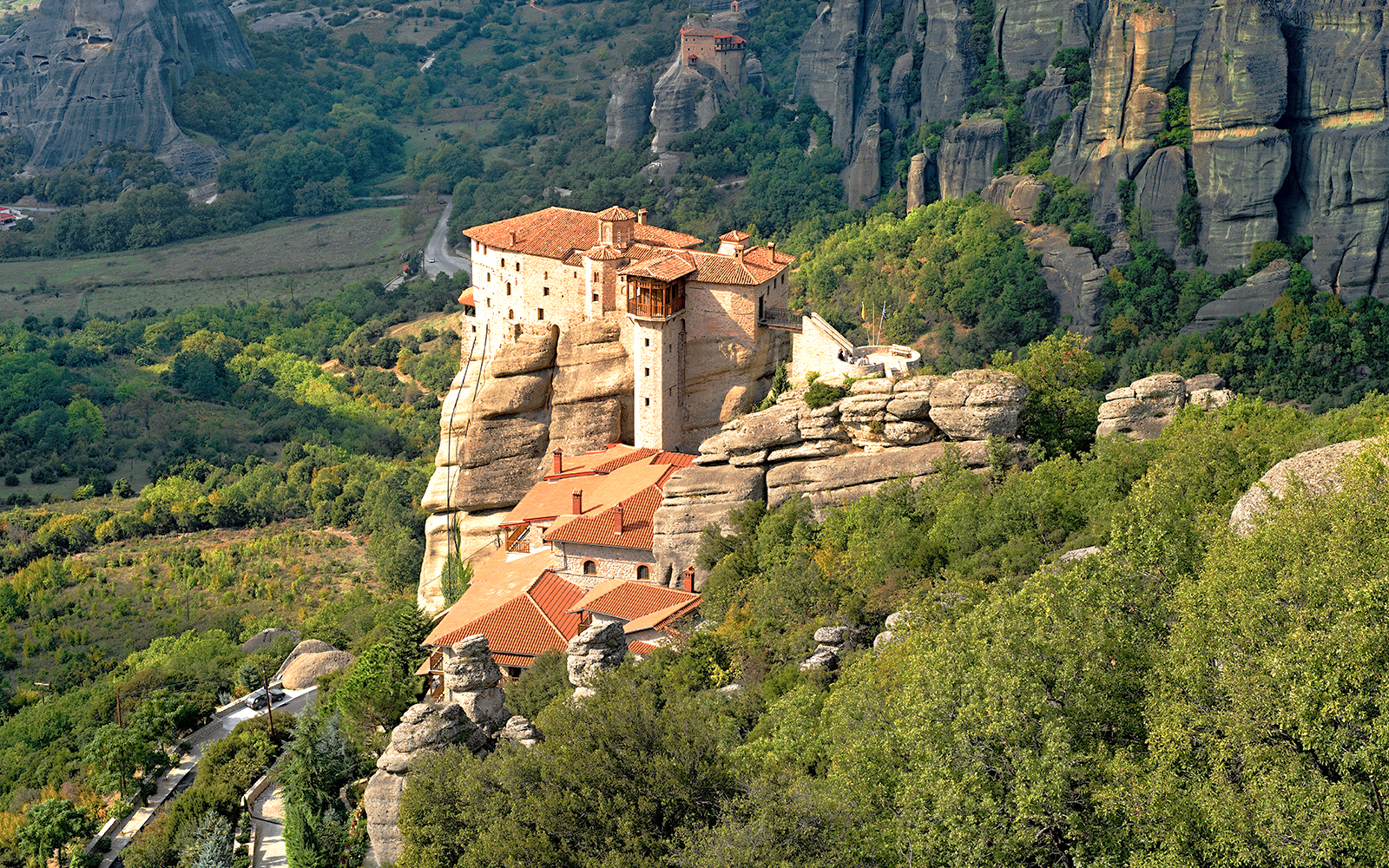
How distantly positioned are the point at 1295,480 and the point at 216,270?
137m

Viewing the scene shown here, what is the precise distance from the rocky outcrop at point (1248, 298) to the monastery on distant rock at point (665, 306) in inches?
1593

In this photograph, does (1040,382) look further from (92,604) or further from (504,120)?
(504,120)

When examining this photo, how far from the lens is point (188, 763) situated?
4369cm

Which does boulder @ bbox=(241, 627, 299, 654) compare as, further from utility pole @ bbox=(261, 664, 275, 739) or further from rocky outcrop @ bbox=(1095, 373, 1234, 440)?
rocky outcrop @ bbox=(1095, 373, 1234, 440)

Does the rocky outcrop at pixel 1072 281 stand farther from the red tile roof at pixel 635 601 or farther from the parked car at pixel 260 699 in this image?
the parked car at pixel 260 699

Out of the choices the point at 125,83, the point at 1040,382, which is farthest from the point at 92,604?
the point at 125,83

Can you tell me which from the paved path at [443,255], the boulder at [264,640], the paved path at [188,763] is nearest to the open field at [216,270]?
the paved path at [443,255]

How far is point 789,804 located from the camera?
2309cm

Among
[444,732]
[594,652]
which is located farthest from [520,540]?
[444,732]

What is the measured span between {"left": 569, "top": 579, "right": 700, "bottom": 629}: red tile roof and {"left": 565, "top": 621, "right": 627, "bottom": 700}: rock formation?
28.0ft

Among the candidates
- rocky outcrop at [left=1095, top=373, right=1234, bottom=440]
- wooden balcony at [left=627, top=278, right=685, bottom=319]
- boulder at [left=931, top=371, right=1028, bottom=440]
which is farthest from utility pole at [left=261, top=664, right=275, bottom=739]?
rocky outcrop at [left=1095, top=373, right=1234, bottom=440]

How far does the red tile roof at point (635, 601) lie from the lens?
144 ft

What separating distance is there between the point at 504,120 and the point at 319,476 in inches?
3862

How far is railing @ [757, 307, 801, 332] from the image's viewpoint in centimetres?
5272
